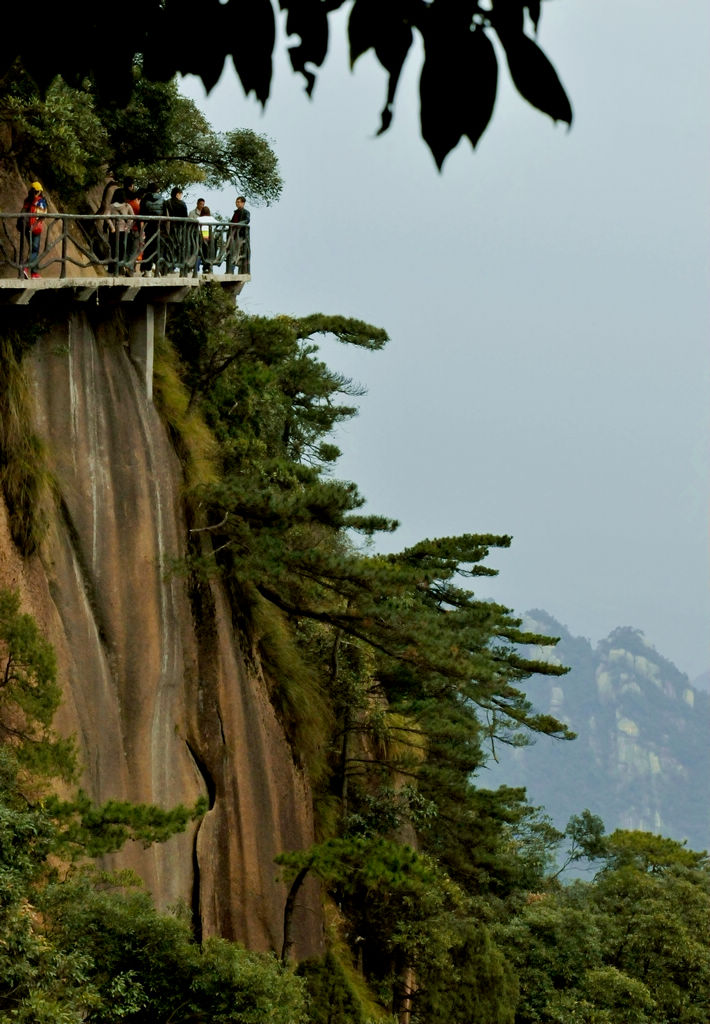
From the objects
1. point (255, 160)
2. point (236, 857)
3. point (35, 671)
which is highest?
point (255, 160)

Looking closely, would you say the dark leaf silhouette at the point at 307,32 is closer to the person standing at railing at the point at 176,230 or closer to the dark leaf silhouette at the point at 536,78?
the dark leaf silhouette at the point at 536,78

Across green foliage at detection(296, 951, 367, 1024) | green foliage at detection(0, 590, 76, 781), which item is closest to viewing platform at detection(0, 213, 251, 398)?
green foliage at detection(0, 590, 76, 781)

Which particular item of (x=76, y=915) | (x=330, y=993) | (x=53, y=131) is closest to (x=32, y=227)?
(x=53, y=131)

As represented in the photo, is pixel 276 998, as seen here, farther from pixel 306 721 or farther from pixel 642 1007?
pixel 642 1007

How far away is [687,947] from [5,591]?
50.0 ft

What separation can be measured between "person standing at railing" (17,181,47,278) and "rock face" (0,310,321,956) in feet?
5.98

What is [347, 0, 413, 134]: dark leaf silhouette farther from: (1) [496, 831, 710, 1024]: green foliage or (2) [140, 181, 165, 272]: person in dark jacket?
(1) [496, 831, 710, 1024]: green foliage

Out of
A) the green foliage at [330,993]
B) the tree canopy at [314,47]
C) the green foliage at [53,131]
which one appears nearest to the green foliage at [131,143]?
the green foliage at [53,131]

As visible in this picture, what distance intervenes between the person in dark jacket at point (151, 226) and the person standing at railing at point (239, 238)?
1.80 m

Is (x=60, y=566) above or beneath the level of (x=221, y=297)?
beneath

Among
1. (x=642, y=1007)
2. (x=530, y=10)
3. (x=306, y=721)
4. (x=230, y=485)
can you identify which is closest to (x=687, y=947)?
(x=642, y=1007)

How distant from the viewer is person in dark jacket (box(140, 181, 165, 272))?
1947cm

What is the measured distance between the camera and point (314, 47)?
149 inches

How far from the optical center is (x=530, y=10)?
3350mm
